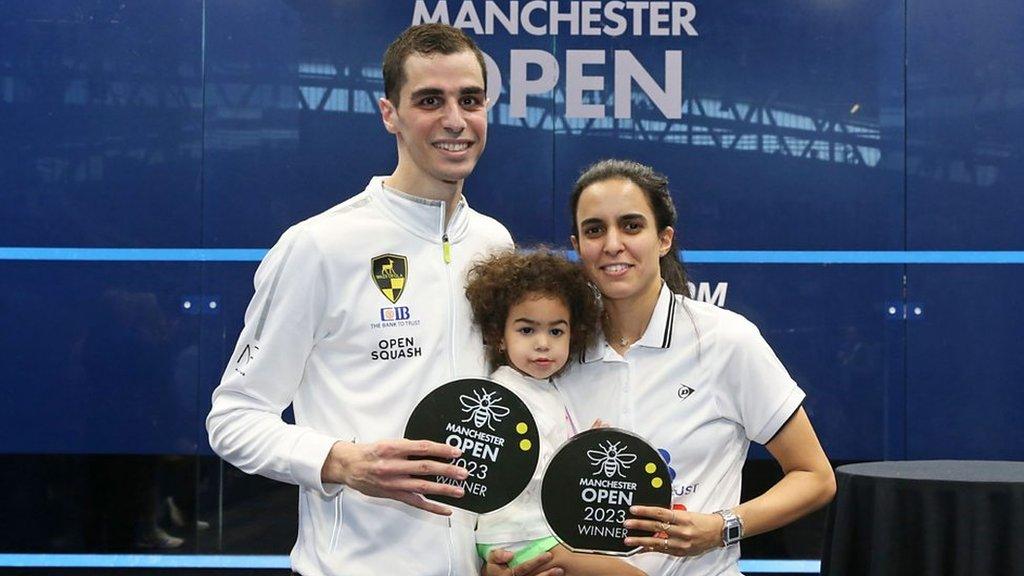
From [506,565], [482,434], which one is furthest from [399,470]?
[506,565]

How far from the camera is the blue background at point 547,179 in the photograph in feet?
13.8

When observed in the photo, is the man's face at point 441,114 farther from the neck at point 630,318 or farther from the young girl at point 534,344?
the neck at point 630,318

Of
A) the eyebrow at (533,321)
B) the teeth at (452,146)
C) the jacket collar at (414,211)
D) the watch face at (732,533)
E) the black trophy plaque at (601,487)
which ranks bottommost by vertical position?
the watch face at (732,533)

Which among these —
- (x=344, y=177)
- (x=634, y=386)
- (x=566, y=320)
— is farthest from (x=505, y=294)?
(x=344, y=177)

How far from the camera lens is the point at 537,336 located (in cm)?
203

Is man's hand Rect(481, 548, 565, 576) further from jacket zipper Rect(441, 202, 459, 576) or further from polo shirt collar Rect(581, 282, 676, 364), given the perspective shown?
polo shirt collar Rect(581, 282, 676, 364)

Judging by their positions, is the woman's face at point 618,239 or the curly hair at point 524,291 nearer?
the curly hair at point 524,291

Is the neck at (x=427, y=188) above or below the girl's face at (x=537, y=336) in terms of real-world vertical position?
above

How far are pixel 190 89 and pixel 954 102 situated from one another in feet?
9.28

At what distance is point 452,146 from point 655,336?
513 millimetres

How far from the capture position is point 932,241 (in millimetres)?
4199

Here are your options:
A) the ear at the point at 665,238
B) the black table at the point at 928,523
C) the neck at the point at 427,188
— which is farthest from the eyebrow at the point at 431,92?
the black table at the point at 928,523

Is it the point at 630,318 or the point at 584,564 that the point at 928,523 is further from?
the point at 584,564

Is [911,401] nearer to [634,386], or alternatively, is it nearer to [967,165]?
[967,165]
